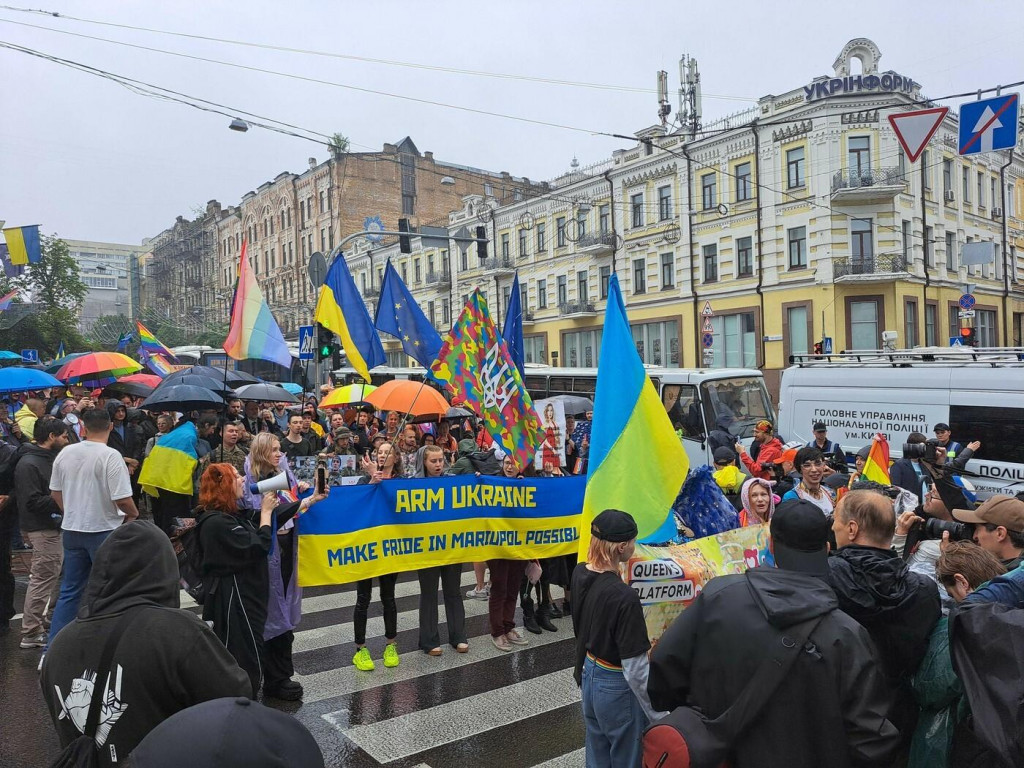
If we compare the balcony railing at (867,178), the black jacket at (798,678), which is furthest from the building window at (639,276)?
the black jacket at (798,678)

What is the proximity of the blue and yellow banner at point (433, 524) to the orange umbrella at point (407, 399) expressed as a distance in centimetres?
500

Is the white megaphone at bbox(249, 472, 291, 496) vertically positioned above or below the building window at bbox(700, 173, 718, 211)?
below

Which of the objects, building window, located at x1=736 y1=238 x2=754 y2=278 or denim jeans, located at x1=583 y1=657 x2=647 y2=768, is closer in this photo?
denim jeans, located at x1=583 y1=657 x2=647 y2=768

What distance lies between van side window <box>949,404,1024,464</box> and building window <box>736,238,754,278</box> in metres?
23.4

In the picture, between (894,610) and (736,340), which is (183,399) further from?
(736,340)

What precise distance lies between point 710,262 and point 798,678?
113 ft

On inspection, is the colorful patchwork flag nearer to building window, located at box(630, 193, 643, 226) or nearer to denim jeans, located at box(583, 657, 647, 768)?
denim jeans, located at box(583, 657, 647, 768)

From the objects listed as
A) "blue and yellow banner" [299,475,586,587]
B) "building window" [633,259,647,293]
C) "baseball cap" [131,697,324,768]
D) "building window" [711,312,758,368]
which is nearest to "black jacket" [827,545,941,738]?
"baseball cap" [131,697,324,768]

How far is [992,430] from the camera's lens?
1060 centimetres

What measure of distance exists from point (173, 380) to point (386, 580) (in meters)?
7.09

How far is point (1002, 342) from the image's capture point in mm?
36938

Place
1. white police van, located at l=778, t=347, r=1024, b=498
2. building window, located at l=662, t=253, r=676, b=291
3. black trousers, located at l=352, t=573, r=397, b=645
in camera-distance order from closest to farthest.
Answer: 1. black trousers, located at l=352, t=573, r=397, b=645
2. white police van, located at l=778, t=347, r=1024, b=498
3. building window, located at l=662, t=253, r=676, b=291

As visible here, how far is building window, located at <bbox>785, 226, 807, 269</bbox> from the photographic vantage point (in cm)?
3142

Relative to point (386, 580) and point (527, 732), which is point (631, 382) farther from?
point (386, 580)
